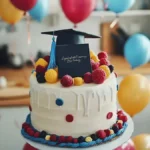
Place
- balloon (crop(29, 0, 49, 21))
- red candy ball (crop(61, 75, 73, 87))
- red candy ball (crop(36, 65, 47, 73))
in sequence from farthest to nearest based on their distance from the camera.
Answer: balloon (crop(29, 0, 49, 21)), red candy ball (crop(36, 65, 47, 73)), red candy ball (crop(61, 75, 73, 87))

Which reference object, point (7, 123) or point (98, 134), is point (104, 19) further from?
point (98, 134)

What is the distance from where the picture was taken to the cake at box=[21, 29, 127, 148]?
1.43 metres

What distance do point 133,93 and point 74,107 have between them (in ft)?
1.42

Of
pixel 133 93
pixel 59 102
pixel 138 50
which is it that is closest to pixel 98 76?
pixel 59 102

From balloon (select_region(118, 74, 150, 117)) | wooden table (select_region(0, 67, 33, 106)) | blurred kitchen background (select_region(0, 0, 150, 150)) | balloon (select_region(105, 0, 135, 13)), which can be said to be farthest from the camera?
blurred kitchen background (select_region(0, 0, 150, 150))

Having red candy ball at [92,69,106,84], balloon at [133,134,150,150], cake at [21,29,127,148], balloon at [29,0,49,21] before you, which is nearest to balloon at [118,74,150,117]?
balloon at [133,134,150,150]

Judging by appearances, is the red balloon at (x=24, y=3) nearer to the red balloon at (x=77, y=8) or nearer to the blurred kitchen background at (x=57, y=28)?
the red balloon at (x=77, y=8)

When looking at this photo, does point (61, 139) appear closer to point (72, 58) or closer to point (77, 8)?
point (72, 58)

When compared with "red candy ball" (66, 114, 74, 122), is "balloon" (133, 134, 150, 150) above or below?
below

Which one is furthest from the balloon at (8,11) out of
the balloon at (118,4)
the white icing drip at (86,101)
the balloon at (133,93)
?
the white icing drip at (86,101)

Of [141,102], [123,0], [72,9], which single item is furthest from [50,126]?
[123,0]

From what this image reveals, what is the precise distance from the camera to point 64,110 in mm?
1438

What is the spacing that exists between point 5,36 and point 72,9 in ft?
3.94

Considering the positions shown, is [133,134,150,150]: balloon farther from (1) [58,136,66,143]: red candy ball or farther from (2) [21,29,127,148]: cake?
(1) [58,136,66,143]: red candy ball
